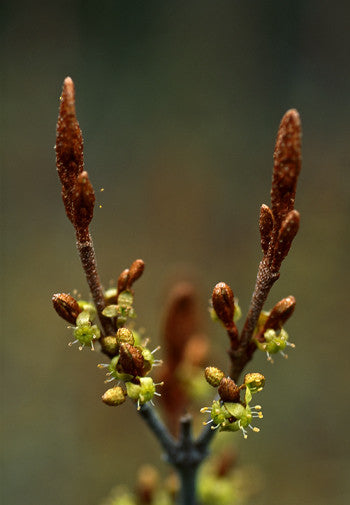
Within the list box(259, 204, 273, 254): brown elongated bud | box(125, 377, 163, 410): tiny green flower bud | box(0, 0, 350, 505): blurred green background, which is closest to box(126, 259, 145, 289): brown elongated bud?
box(125, 377, 163, 410): tiny green flower bud

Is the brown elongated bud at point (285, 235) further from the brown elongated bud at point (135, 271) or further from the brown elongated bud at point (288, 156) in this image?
the brown elongated bud at point (135, 271)

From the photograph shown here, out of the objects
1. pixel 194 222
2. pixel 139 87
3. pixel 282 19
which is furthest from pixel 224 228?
pixel 282 19

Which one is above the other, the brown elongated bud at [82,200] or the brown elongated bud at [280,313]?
the brown elongated bud at [82,200]

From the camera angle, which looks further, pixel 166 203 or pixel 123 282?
pixel 166 203

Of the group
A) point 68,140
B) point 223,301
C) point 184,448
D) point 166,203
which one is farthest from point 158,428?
point 166,203

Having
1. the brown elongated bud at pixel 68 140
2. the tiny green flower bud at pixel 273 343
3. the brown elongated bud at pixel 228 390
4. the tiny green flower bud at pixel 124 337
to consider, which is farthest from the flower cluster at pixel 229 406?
the brown elongated bud at pixel 68 140

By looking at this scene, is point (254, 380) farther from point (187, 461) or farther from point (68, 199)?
point (68, 199)
